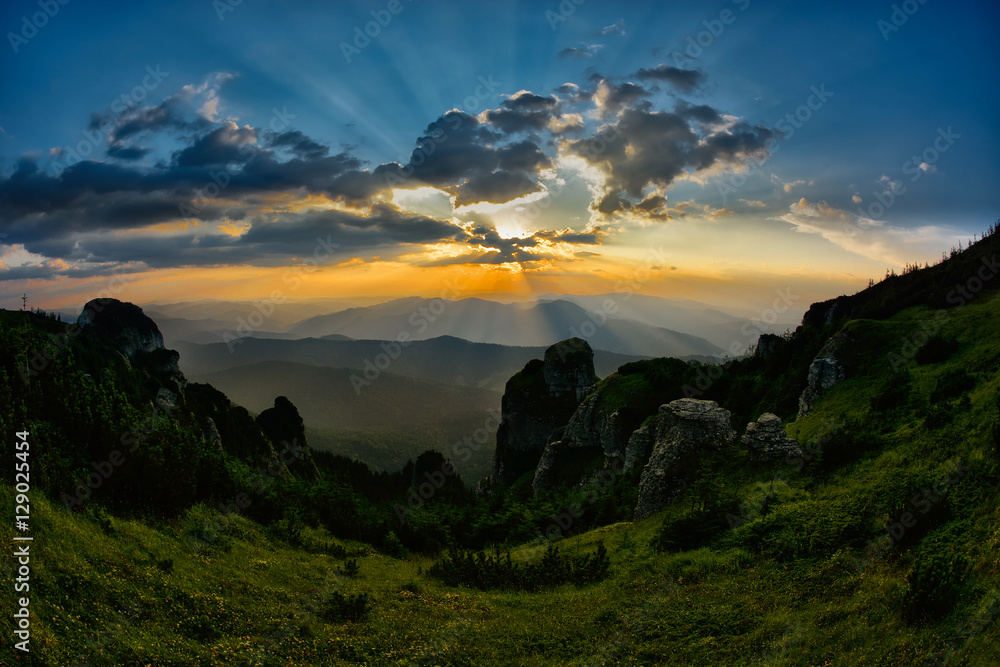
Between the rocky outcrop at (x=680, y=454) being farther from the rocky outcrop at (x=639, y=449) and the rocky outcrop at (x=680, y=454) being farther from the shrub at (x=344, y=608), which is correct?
the shrub at (x=344, y=608)

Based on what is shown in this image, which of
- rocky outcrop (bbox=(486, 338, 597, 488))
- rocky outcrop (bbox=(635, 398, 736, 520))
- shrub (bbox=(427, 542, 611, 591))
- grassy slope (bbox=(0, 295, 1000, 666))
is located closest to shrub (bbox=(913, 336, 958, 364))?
grassy slope (bbox=(0, 295, 1000, 666))

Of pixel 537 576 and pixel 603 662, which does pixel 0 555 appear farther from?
pixel 537 576

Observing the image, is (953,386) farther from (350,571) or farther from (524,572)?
(350,571)

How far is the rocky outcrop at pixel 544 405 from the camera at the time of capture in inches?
3093

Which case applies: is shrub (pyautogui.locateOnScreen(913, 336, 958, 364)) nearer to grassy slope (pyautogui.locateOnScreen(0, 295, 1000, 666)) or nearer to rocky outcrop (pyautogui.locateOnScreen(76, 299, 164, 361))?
grassy slope (pyautogui.locateOnScreen(0, 295, 1000, 666))

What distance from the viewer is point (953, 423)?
15.2 meters

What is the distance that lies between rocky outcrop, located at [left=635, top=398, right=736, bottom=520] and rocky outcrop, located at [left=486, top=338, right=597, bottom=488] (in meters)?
55.5

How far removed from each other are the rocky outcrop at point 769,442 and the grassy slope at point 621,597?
172 cm

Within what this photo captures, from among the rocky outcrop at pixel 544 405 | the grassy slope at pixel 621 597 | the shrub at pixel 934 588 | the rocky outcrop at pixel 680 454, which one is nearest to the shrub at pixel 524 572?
the grassy slope at pixel 621 597

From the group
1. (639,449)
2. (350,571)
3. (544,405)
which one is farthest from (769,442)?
(544,405)

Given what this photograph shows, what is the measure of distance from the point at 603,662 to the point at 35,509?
13.0 m

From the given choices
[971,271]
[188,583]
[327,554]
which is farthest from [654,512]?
[971,271]

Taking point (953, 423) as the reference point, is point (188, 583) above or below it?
below

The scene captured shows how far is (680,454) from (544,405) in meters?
58.9
